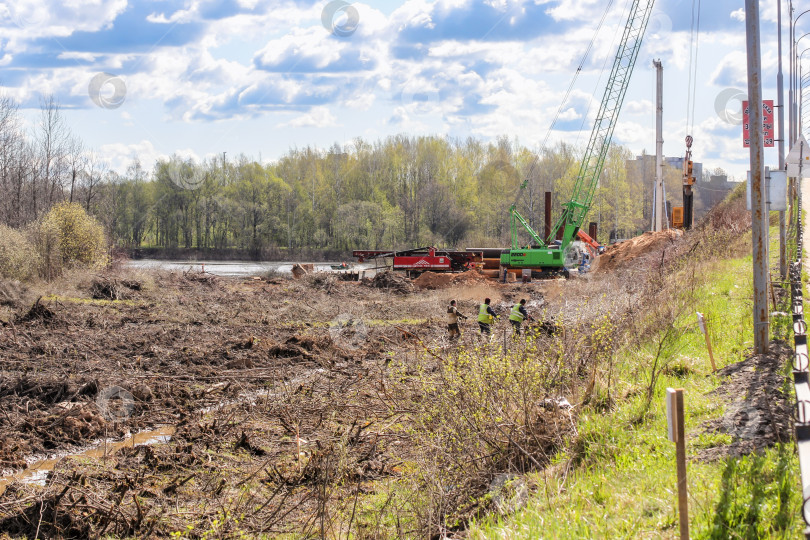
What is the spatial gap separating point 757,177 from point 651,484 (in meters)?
5.52

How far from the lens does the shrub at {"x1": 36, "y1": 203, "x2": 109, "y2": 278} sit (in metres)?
33.8

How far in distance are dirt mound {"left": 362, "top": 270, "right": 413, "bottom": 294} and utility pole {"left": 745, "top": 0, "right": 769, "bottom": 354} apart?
2754 cm

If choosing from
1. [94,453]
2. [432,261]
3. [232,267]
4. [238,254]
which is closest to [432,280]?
[432,261]

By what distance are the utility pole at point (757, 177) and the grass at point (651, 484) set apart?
0.79m

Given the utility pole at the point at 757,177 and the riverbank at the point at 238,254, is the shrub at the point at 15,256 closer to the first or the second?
the utility pole at the point at 757,177

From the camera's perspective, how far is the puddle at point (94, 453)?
33.1 feet

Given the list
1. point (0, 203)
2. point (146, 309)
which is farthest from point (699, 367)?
point (0, 203)

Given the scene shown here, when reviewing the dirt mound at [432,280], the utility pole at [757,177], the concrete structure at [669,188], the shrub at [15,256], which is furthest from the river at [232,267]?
the concrete structure at [669,188]

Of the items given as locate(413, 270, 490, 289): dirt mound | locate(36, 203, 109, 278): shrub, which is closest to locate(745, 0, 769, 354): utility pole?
locate(413, 270, 490, 289): dirt mound

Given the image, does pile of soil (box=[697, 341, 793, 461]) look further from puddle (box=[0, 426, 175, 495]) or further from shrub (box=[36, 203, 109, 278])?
shrub (box=[36, 203, 109, 278])

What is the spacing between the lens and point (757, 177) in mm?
9656

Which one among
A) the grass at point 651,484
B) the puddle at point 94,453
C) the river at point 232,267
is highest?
the river at point 232,267

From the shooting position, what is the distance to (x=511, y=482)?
7.04 m

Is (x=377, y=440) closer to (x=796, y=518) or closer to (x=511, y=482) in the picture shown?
(x=511, y=482)
